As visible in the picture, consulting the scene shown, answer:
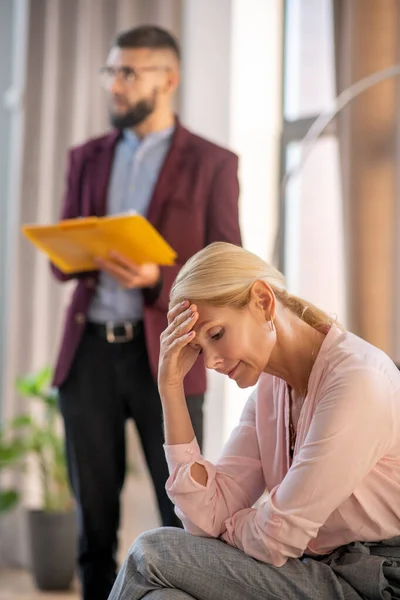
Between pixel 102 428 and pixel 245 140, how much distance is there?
5.03 feet

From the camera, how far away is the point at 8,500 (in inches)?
139

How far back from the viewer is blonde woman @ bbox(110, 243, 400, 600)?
1.47m

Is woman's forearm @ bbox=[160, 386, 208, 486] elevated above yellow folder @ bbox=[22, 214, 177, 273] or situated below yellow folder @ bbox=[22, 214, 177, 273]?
below

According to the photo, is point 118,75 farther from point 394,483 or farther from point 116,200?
point 394,483

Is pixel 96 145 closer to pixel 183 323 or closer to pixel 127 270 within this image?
pixel 127 270

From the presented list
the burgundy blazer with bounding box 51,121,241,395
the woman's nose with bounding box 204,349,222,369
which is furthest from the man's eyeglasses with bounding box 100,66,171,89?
the woman's nose with bounding box 204,349,222,369

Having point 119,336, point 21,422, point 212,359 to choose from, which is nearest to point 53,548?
point 21,422

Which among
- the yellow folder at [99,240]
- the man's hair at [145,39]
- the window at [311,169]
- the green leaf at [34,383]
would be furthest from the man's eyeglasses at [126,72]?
the green leaf at [34,383]

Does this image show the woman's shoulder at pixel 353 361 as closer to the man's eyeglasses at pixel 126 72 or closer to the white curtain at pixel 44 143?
the man's eyeglasses at pixel 126 72

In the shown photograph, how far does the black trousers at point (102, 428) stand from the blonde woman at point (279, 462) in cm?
62

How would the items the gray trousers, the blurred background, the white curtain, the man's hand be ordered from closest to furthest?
1. the gray trousers
2. the man's hand
3. the blurred background
4. the white curtain

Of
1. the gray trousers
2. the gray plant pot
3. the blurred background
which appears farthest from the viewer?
the gray plant pot

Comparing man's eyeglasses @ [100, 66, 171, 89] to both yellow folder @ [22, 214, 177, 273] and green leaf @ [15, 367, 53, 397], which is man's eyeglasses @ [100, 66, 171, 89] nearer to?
yellow folder @ [22, 214, 177, 273]

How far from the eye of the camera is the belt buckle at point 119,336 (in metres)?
2.38
